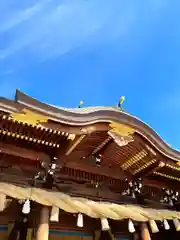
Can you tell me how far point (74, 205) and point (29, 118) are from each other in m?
1.98

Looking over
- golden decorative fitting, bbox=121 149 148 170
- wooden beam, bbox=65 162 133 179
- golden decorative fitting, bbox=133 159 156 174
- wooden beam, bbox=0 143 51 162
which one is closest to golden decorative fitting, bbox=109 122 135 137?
golden decorative fitting, bbox=121 149 148 170

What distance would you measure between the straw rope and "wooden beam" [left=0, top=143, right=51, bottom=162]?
965mm

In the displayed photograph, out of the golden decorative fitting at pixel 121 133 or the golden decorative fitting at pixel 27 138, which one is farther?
the golden decorative fitting at pixel 121 133

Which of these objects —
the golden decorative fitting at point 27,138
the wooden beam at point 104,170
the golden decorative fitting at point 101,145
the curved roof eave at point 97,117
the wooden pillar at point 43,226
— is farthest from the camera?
the wooden beam at point 104,170

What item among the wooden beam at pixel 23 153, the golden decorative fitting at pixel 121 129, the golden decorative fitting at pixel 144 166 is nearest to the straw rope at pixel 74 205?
the wooden beam at pixel 23 153

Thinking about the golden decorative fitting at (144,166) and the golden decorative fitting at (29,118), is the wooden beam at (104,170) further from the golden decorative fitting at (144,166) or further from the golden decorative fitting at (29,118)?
the golden decorative fitting at (29,118)

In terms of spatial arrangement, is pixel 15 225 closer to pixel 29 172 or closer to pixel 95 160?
pixel 29 172

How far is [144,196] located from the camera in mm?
8555

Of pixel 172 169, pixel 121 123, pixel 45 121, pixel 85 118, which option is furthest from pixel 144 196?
pixel 45 121

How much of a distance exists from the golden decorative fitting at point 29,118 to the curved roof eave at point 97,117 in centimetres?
11

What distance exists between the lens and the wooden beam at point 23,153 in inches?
253

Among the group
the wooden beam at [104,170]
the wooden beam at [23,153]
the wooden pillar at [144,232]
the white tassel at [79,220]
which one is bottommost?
the wooden pillar at [144,232]

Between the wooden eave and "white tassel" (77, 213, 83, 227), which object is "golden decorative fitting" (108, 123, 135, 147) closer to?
the wooden eave

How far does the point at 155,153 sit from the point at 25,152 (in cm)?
332
